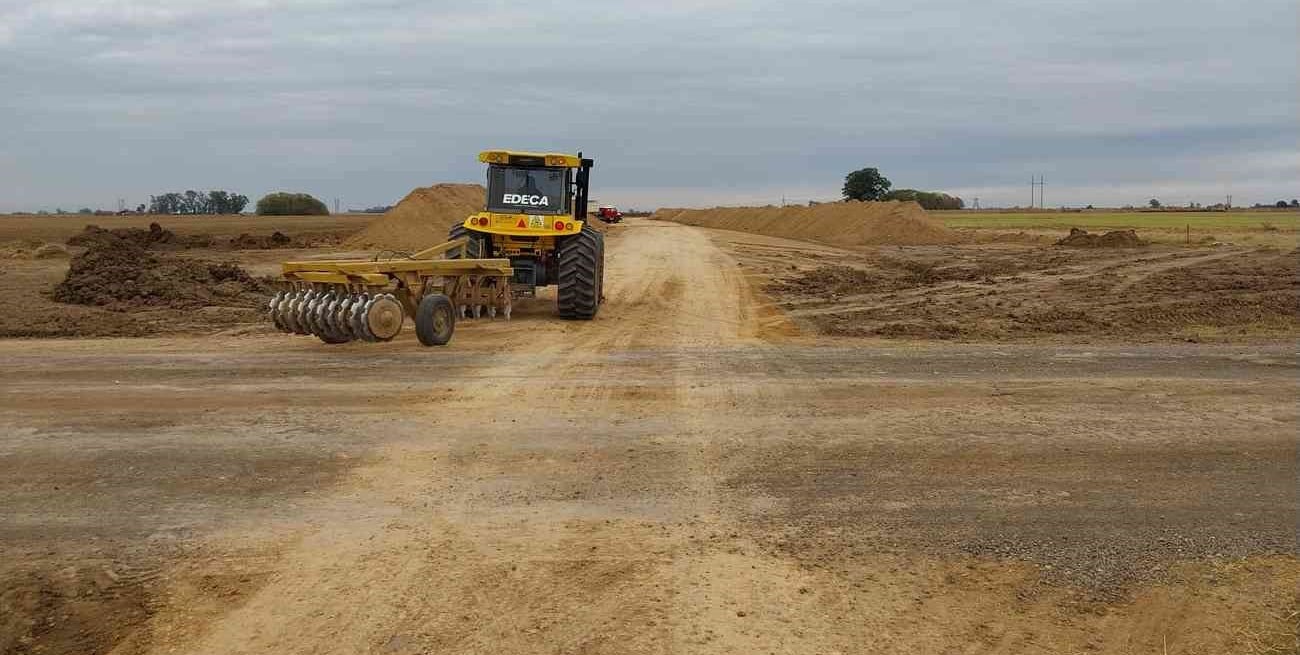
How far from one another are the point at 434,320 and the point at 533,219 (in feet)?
12.7

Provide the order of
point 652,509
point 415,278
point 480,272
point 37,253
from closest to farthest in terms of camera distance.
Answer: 1. point 652,509
2. point 415,278
3. point 480,272
4. point 37,253

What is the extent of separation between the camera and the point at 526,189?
50.6 ft

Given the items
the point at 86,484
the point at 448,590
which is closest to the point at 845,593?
the point at 448,590

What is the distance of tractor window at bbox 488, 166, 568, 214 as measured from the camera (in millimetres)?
15375

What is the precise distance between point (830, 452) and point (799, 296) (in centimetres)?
1339

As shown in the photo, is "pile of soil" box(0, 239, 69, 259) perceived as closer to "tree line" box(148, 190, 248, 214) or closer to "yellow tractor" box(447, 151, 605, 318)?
"yellow tractor" box(447, 151, 605, 318)

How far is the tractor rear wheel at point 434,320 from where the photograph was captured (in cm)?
1172

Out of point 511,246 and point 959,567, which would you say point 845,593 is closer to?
point 959,567

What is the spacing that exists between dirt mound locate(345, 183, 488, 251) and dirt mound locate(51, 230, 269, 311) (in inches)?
682

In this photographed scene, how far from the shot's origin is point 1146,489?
5.90 m

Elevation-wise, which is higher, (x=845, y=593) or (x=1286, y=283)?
(x=1286, y=283)

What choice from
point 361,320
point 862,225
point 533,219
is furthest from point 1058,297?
point 862,225

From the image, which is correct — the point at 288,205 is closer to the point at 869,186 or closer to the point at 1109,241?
the point at 869,186

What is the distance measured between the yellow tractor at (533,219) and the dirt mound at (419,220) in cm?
2331
